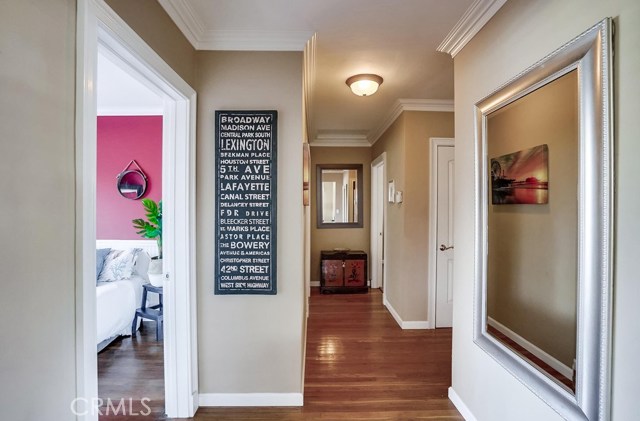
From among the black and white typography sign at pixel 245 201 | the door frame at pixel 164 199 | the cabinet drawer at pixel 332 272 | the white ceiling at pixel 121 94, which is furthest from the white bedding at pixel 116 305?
the cabinet drawer at pixel 332 272

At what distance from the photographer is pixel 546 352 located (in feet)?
4.00

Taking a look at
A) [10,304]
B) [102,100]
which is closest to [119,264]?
[102,100]

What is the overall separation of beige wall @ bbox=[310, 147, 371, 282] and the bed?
241cm

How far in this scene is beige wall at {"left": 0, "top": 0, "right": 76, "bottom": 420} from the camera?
754 millimetres

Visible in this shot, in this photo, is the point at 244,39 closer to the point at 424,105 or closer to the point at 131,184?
the point at 424,105

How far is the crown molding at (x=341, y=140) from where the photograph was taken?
4.63 m

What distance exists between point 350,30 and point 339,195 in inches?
124

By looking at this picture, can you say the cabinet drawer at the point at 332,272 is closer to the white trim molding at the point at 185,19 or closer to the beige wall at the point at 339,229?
the beige wall at the point at 339,229

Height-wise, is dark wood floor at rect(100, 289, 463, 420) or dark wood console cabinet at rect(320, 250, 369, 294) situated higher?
dark wood console cabinet at rect(320, 250, 369, 294)

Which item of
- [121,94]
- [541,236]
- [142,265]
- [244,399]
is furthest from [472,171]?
[121,94]

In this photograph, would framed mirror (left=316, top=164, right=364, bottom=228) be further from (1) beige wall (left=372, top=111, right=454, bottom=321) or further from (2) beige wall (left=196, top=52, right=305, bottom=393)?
(2) beige wall (left=196, top=52, right=305, bottom=393)

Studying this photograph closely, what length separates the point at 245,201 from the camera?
1901 millimetres

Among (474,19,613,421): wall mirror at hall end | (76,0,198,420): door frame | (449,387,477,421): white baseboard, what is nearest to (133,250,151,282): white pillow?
(76,0,198,420): door frame

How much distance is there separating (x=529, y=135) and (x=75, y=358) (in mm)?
2012
